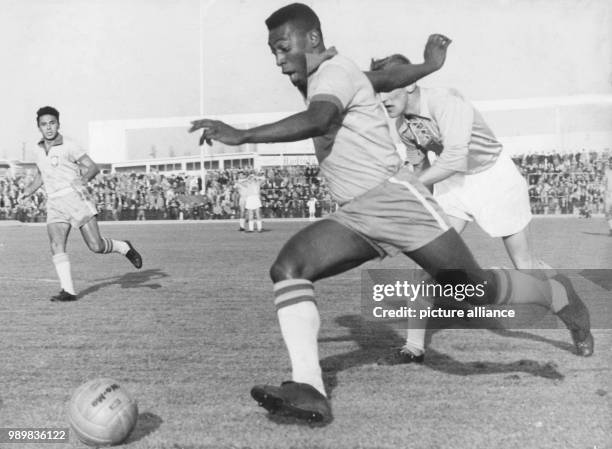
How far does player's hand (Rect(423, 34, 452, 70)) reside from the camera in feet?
15.9

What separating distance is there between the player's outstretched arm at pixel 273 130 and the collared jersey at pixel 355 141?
1.05ft

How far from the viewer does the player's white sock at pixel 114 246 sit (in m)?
9.74

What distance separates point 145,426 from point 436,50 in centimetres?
286

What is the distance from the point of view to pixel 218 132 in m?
3.64

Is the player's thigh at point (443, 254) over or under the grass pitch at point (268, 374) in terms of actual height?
over

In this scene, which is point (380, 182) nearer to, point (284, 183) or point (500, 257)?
point (500, 257)

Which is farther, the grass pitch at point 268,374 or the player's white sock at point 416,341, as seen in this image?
the player's white sock at point 416,341

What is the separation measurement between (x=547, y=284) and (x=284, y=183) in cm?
3400

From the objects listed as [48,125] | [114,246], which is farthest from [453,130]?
[114,246]

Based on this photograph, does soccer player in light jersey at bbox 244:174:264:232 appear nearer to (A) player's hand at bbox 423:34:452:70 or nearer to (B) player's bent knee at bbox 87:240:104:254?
(B) player's bent knee at bbox 87:240:104:254

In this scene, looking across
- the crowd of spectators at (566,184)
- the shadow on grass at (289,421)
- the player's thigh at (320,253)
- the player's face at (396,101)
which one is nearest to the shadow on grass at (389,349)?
the shadow on grass at (289,421)

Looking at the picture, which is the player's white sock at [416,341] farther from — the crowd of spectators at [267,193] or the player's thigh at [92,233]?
the crowd of spectators at [267,193]

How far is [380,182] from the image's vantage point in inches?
165

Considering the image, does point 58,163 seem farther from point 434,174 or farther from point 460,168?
point 460,168
